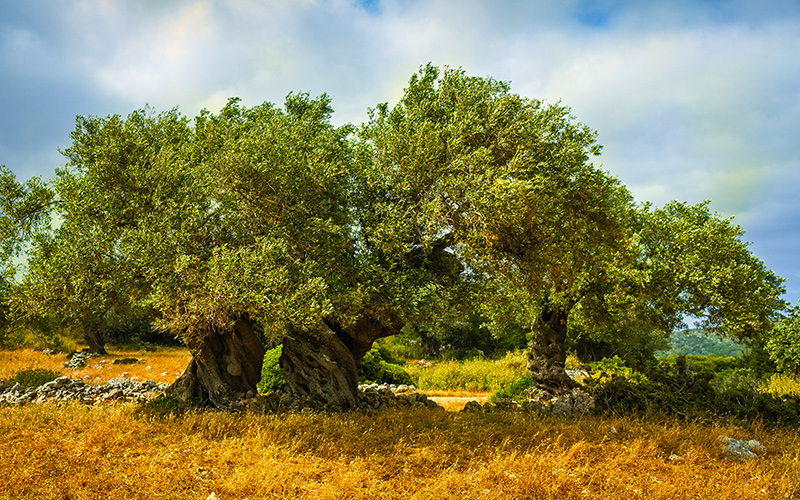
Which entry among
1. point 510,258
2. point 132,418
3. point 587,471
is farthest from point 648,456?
point 132,418

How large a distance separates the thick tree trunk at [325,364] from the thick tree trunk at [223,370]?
1082 mm

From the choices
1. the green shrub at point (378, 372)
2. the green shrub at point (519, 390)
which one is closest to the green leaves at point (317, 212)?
the green shrub at point (519, 390)

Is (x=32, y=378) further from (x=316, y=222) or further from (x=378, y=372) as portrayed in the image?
(x=316, y=222)

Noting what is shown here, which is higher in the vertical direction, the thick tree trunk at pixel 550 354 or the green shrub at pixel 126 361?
the thick tree trunk at pixel 550 354

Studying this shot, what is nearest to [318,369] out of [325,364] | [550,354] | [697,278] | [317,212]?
[325,364]

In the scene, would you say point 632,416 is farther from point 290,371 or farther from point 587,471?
point 290,371

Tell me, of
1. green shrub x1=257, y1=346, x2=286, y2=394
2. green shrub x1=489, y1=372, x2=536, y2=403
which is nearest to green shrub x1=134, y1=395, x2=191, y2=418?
green shrub x1=257, y1=346, x2=286, y2=394

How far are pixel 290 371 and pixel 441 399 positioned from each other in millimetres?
8125

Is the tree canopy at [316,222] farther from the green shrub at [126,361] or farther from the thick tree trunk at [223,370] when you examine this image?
the green shrub at [126,361]

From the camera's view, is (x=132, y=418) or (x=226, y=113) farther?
(x=226, y=113)

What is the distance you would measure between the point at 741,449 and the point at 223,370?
13851mm

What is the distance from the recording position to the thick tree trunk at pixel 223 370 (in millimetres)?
13461

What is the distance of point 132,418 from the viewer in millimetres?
10664

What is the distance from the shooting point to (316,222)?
36.2ft
